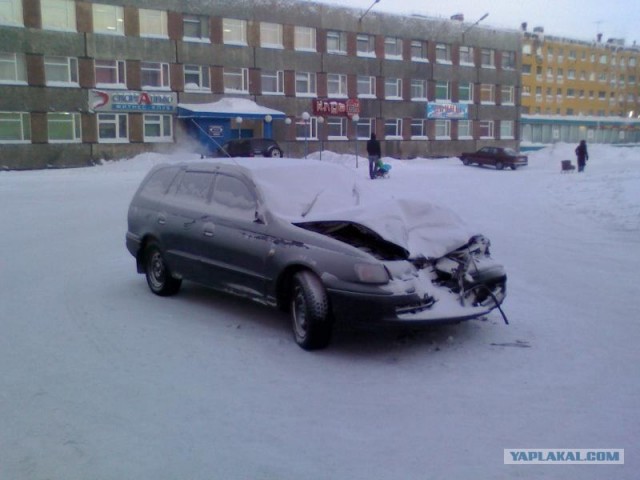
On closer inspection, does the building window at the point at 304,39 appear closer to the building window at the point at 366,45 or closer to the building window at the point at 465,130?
the building window at the point at 366,45

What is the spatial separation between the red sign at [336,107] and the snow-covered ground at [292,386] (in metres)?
39.1

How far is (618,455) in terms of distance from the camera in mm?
4223

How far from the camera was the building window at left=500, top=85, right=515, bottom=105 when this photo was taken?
58.6 meters

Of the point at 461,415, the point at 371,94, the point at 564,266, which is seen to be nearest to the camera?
the point at 461,415

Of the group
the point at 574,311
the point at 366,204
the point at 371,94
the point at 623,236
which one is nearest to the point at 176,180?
the point at 366,204

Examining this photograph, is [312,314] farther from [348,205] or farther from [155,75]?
[155,75]

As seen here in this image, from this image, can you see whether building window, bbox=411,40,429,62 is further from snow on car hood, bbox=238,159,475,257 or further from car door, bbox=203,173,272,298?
car door, bbox=203,173,272,298

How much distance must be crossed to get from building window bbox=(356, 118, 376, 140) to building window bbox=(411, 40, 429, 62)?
18.8 feet

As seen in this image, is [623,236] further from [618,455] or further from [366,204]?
[618,455]

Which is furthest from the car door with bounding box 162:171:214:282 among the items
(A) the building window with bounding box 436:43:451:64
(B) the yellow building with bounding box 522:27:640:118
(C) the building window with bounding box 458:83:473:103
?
(B) the yellow building with bounding box 522:27:640:118

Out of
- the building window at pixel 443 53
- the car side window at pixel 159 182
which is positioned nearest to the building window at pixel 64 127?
the building window at pixel 443 53

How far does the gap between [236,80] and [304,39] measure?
5.59 meters

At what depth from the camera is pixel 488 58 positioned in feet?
188

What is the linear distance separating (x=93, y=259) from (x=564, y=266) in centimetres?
684
